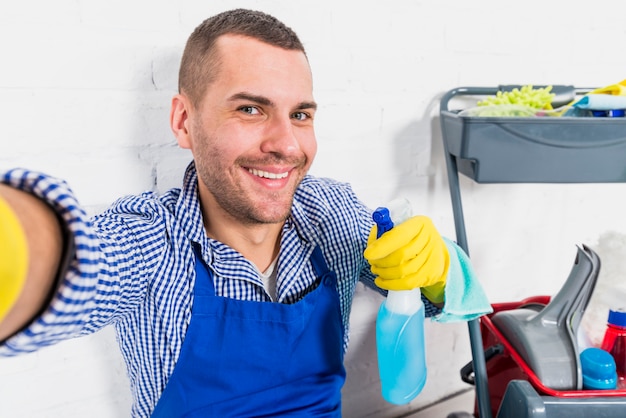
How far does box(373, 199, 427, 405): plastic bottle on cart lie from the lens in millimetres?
868

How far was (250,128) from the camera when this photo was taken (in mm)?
830

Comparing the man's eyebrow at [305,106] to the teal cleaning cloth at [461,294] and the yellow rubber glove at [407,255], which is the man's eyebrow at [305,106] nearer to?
the yellow rubber glove at [407,255]

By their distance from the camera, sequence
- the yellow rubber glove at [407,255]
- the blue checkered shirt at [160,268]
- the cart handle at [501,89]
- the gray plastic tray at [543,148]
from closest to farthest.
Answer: the blue checkered shirt at [160,268] < the yellow rubber glove at [407,255] < the gray plastic tray at [543,148] < the cart handle at [501,89]

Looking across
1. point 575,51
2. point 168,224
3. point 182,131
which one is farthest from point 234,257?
point 575,51

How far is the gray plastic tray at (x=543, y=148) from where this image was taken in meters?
1.02

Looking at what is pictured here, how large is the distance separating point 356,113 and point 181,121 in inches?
17.5

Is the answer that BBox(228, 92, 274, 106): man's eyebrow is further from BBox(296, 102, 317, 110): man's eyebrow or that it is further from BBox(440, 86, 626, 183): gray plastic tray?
BBox(440, 86, 626, 183): gray plastic tray

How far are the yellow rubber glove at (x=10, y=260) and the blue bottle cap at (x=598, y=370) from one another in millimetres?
980

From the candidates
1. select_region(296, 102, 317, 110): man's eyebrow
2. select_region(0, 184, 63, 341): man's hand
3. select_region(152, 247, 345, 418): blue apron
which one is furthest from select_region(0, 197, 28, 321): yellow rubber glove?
select_region(296, 102, 317, 110): man's eyebrow

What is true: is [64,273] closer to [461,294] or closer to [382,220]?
[382,220]

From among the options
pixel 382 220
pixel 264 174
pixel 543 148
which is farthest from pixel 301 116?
pixel 543 148

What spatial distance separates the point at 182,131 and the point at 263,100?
6.5 inches

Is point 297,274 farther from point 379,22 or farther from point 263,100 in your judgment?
point 379,22

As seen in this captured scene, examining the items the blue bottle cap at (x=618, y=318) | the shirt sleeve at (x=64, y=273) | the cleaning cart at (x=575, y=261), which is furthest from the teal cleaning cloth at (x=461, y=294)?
the shirt sleeve at (x=64, y=273)
